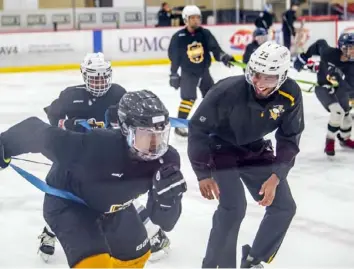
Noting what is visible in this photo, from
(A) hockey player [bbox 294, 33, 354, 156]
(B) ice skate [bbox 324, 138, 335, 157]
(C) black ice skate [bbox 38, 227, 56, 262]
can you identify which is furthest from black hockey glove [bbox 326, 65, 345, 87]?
(C) black ice skate [bbox 38, 227, 56, 262]

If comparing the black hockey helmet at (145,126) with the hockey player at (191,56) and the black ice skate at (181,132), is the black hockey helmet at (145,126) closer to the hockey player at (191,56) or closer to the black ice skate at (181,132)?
the black ice skate at (181,132)

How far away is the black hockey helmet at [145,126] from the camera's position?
2090 mm

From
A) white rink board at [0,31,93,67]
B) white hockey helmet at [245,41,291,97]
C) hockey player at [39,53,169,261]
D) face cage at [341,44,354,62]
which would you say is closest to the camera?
white hockey helmet at [245,41,291,97]

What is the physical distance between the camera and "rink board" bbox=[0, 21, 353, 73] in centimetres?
973

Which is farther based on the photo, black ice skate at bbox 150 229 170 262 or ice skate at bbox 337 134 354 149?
ice skate at bbox 337 134 354 149

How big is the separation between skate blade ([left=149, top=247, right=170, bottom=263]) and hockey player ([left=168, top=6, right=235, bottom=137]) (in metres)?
2.79

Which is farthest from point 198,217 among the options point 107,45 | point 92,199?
point 107,45

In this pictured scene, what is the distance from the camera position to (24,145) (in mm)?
2115

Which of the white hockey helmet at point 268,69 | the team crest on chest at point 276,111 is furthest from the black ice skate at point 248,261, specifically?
the white hockey helmet at point 268,69

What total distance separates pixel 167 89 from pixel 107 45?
8.82 feet

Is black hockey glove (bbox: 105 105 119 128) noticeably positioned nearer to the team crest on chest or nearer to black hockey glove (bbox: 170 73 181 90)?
the team crest on chest

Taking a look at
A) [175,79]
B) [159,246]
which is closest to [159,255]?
[159,246]

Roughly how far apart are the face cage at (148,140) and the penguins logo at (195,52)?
11.9 ft

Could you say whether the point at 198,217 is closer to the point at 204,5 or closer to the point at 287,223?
the point at 287,223
